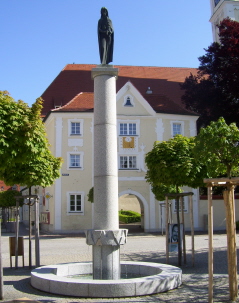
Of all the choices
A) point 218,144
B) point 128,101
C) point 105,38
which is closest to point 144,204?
point 128,101

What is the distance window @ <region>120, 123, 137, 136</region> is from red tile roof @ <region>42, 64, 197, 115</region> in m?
3.38

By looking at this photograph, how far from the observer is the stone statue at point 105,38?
11633mm

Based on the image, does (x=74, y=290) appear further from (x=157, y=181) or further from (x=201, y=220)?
(x=201, y=220)

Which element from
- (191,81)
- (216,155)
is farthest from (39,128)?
(191,81)

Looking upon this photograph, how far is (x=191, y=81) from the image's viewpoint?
39219 millimetres

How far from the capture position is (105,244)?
33.3ft

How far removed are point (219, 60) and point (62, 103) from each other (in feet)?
47.8

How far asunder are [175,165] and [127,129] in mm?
20408

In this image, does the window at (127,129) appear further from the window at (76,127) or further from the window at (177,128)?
the window at (177,128)

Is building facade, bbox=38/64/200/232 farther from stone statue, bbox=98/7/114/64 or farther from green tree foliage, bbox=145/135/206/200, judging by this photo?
stone statue, bbox=98/7/114/64

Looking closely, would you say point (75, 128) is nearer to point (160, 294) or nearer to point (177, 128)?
point (177, 128)

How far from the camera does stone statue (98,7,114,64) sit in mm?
11633

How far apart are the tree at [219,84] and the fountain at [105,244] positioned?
25547 millimetres

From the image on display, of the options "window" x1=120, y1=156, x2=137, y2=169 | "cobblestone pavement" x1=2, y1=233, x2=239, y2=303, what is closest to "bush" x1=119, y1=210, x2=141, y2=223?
"window" x1=120, y1=156, x2=137, y2=169
